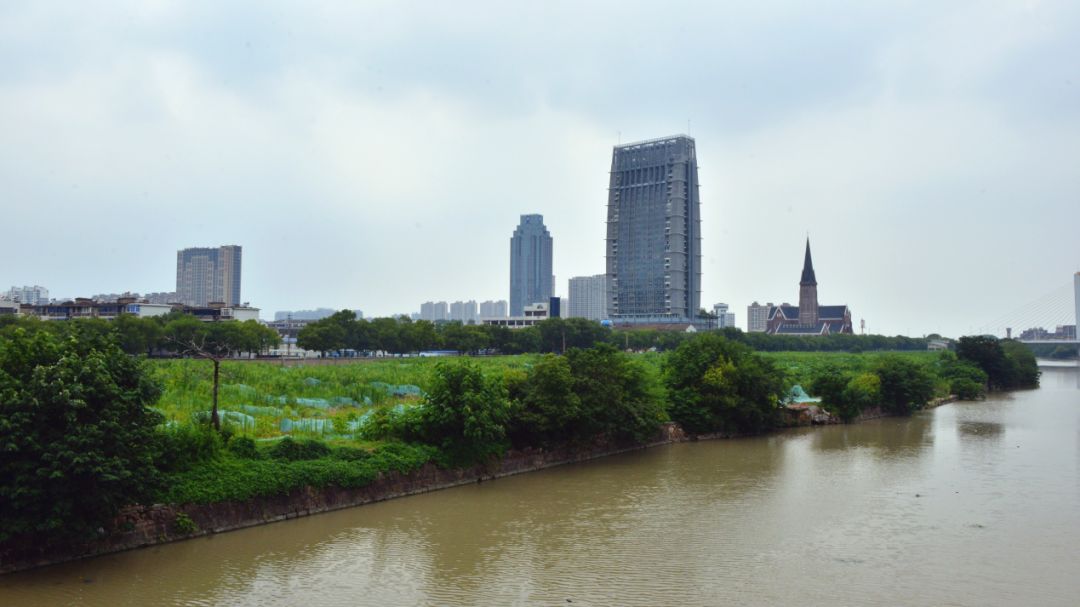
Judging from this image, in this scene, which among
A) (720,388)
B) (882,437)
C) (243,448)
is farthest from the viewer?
(882,437)

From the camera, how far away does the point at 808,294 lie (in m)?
144

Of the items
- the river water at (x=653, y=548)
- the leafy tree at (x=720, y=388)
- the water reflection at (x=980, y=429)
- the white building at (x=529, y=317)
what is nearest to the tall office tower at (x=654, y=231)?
the white building at (x=529, y=317)

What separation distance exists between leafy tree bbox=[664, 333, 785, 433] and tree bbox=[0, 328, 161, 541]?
906 inches

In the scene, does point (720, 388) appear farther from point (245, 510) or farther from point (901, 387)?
point (245, 510)

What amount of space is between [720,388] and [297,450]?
2010 centimetres

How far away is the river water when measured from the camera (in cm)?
1331

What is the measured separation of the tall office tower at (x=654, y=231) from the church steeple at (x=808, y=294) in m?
23.6

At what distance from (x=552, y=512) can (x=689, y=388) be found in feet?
52.9

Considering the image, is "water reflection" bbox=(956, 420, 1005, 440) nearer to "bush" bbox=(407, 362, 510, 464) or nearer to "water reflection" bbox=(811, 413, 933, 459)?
"water reflection" bbox=(811, 413, 933, 459)

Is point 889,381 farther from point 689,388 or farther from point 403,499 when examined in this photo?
point 403,499

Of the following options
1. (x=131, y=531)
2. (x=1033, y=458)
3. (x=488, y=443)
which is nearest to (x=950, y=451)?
(x=1033, y=458)

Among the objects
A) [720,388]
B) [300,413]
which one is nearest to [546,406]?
[300,413]

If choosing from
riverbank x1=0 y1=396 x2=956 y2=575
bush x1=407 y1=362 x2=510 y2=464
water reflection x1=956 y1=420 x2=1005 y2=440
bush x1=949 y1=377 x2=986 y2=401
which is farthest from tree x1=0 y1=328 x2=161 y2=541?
bush x1=949 y1=377 x2=986 y2=401

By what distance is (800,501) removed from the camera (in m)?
20.6
